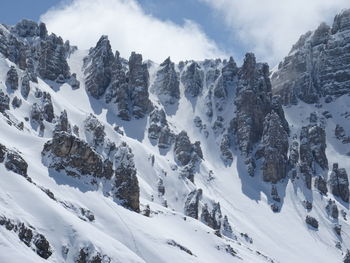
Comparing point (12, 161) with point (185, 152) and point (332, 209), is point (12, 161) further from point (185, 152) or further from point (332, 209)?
point (332, 209)

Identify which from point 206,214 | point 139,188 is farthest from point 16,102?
point 206,214

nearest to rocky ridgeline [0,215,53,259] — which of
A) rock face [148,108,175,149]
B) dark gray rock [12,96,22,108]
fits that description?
dark gray rock [12,96,22,108]

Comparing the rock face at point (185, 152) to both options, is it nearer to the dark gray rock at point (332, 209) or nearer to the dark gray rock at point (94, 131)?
the dark gray rock at point (94, 131)

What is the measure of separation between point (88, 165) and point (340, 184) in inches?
4997

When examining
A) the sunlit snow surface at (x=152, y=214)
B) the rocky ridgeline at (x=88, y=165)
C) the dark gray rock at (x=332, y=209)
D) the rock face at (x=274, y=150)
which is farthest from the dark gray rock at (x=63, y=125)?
the dark gray rock at (x=332, y=209)

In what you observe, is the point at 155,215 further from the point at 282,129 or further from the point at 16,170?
the point at 282,129

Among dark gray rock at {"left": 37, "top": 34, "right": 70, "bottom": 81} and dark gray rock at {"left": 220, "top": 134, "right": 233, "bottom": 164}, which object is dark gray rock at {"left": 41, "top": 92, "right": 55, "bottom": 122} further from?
dark gray rock at {"left": 220, "top": 134, "right": 233, "bottom": 164}

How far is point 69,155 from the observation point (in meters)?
81.8

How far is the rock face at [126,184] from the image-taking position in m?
88.3

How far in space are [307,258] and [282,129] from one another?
65727 mm

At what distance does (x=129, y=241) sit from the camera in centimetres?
7100

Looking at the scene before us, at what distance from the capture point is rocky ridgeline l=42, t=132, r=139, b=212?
267 ft

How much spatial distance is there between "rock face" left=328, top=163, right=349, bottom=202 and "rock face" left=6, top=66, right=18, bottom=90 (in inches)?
4662

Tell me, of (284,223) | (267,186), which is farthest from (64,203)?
(267,186)
